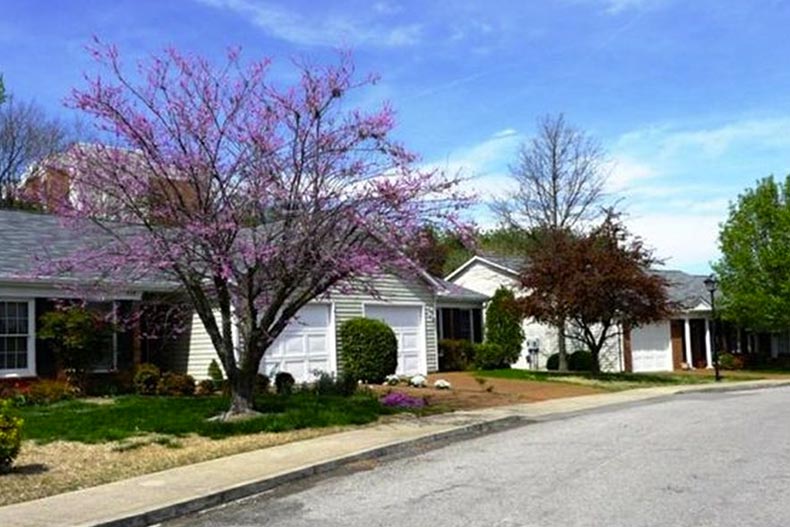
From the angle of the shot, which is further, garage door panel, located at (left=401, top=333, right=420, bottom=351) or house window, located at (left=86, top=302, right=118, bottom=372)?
garage door panel, located at (left=401, top=333, right=420, bottom=351)

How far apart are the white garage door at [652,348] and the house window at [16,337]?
25918mm

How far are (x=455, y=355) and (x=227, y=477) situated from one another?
22509 millimetres

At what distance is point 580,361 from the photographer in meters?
36.1

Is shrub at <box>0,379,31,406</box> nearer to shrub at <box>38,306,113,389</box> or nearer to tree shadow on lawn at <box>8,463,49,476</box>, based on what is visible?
shrub at <box>38,306,113,389</box>

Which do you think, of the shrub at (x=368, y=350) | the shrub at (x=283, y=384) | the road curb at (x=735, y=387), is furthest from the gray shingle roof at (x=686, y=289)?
the shrub at (x=283, y=384)

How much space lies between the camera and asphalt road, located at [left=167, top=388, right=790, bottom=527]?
8.55m

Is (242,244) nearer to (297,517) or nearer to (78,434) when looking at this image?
(78,434)

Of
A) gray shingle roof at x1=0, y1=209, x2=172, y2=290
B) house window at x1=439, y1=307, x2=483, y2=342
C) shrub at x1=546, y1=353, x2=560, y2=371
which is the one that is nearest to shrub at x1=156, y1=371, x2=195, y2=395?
gray shingle roof at x1=0, y1=209, x2=172, y2=290

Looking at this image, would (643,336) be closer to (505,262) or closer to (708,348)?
(708,348)

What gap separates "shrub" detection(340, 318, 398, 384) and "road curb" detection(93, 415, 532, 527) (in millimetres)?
9422

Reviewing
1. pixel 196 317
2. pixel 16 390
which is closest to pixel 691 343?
pixel 196 317

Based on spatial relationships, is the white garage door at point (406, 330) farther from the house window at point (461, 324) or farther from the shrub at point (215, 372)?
the shrub at point (215, 372)

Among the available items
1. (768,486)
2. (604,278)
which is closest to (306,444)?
(768,486)

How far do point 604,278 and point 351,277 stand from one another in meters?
15.1
